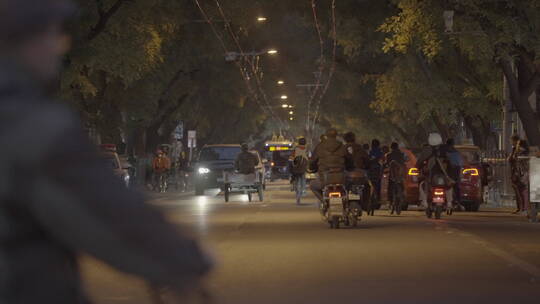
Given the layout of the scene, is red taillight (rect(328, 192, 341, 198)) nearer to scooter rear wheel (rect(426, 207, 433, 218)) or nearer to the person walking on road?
scooter rear wheel (rect(426, 207, 433, 218))

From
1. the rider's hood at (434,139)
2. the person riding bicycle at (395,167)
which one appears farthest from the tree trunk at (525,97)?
the rider's hood at (434,139)

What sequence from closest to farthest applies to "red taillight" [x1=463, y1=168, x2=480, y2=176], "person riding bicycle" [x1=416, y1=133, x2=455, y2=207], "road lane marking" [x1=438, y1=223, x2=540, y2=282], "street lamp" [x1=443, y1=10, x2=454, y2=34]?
"road lane marking" [x1=438, y1=223, x2=540, y2=282] < "person riding bicycle" [x1=416, y1=133, x2=455, y2=207] < "red taillight" [x1=463, y1=168, x2=480, y2=176] < "street lamp" [x1=443, y1=10, x2=454, y2=34]

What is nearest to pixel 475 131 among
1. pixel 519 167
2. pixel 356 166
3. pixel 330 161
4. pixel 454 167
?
pixel 519 167

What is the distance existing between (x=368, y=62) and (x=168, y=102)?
9913 millimetres

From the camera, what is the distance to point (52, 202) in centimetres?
256

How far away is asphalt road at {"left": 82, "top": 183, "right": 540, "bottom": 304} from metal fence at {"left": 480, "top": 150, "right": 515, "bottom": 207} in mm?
10892

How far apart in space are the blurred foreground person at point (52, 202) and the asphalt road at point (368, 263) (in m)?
3.56

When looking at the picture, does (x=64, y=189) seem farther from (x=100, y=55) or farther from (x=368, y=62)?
(x=368, y=62)

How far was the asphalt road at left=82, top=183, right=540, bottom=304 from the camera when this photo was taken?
438 inches

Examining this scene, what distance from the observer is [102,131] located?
5072 centimetres

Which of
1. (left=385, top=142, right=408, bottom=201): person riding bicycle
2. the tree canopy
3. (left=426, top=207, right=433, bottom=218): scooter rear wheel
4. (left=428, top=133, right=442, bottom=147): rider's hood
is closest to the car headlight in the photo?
the tree canopy

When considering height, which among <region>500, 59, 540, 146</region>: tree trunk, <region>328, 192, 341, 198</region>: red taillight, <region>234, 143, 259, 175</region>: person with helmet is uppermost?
<region>500, 59, 540, 146</region>: tree trunk

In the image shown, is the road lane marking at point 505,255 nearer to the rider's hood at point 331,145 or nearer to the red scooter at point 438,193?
the rider's hood at point 331,145

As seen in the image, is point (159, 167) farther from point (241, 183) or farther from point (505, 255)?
point (505, 255)
